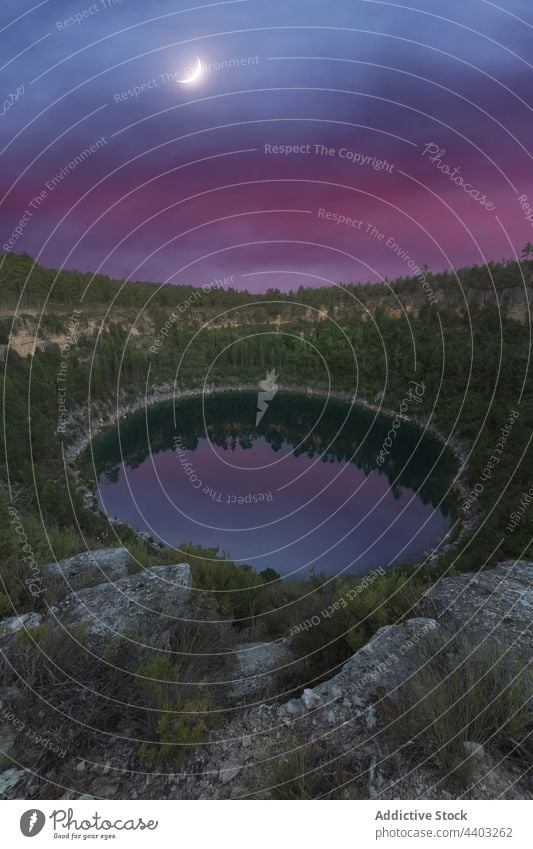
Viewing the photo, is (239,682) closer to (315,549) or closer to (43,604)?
(43,604)

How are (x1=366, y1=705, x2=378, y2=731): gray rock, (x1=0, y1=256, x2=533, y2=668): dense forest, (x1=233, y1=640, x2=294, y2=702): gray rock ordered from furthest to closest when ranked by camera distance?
(x1=0, y1=256, x2=533, y2=668): dense forest < (x1=233, y1=640, x2=294, y2=702): gray rock < (x1=366, y1=705, x2=378, y2=731): gray rock

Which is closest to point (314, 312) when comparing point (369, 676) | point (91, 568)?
point (91, 568)

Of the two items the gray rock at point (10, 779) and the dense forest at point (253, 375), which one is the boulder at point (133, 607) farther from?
the gray rock at point (10, 779)

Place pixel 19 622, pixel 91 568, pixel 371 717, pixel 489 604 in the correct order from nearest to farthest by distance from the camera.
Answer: pixel 371 717, pixel 19 622, pixel 489 604, pixel 91 568

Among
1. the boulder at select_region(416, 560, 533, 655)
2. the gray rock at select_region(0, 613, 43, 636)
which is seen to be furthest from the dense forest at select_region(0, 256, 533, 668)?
the boulder at select_region(416, 560, 533, 655)

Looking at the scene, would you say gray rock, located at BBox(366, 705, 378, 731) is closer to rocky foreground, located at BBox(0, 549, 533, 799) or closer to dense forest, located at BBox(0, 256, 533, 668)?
rocky foreground, located at BBox(0, 549, 533, 799)

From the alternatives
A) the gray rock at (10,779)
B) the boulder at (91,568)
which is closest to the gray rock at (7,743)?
the gray rock at (10,779)

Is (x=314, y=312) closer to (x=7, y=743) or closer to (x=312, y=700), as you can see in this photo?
(x=312, y=700)
